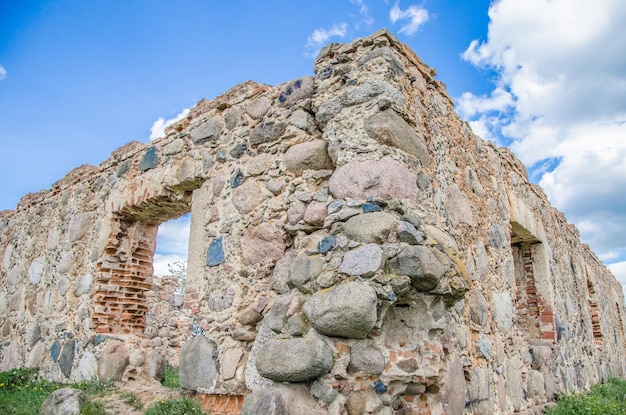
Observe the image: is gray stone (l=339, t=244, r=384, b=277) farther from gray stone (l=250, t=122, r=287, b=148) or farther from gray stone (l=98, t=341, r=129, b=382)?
gray stone (l=98, t=341, r=129, b=382)

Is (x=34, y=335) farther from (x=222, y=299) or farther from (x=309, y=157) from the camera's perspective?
(x=309, y=157)

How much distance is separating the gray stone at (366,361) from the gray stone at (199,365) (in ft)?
3.89

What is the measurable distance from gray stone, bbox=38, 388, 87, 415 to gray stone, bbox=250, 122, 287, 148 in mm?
2254

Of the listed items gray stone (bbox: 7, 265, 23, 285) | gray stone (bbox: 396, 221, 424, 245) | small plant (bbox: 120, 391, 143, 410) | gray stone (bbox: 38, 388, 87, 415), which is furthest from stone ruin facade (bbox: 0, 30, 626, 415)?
gray stone (bbox: 38, 388, 87, 415)

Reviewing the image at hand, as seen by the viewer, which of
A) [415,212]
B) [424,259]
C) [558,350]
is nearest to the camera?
[424,259]

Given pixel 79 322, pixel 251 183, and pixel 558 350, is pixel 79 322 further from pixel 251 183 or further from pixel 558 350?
pixel 558 350

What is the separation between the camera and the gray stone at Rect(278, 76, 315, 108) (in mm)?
3463

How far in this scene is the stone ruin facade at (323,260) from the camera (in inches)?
97.6

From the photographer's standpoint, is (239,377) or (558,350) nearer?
(239,377)

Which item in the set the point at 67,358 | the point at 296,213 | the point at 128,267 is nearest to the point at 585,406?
the point at 296,213

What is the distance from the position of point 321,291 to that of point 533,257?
4.30 meters

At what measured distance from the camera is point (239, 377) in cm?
300

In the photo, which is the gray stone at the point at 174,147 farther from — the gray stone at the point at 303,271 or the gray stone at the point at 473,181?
the gray stone at the point at 473,181

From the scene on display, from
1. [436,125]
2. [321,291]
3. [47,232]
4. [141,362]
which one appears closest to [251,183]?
[321,291]
